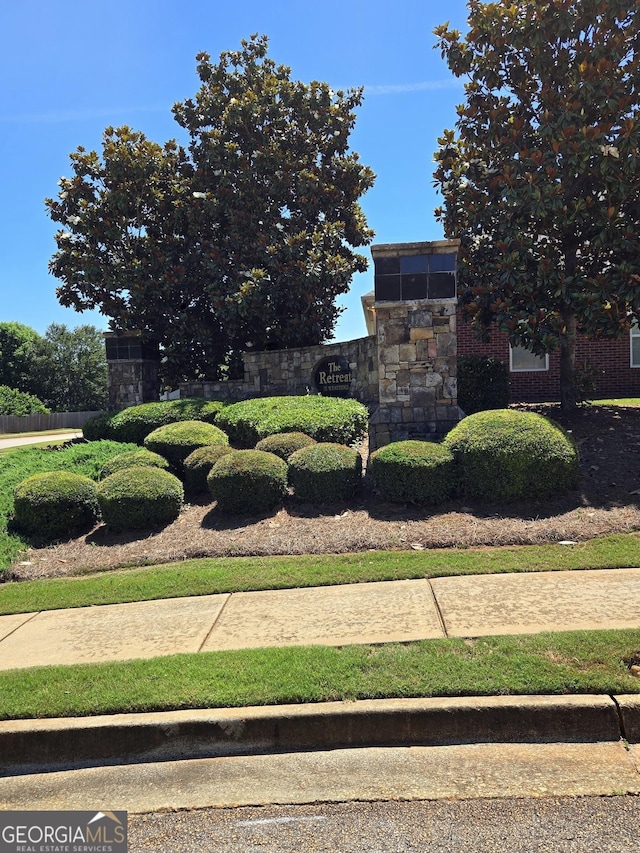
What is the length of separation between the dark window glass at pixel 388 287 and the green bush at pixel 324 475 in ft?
8.23

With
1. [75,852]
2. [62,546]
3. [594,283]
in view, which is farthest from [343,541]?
[594,283]

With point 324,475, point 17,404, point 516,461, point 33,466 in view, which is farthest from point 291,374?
point 17,404

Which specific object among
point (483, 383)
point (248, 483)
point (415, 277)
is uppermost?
point (415, 277)

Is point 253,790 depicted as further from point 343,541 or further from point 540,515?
point 540,515

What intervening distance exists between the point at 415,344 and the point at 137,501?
4.57m

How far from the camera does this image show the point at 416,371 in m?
9.05

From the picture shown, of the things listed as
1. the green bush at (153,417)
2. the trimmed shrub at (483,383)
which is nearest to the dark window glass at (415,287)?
the trimmed shrub at (483,383)

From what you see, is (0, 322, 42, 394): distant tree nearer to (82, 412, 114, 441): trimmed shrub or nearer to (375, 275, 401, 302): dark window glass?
(82, 412, 114, 441): trimmed shrub

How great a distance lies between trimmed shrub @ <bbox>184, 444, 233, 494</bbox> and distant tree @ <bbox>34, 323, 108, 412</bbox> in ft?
138

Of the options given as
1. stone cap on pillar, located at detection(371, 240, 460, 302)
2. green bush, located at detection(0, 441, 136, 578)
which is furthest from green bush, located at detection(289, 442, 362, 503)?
green bush, located at detection(0, 441, 136, 578)

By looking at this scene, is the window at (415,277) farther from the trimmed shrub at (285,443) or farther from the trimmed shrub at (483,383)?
the trimmed shrub at (483,383)

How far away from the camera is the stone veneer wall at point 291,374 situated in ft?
38.8

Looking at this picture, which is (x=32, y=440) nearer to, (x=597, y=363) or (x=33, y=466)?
(x=33, y=466)

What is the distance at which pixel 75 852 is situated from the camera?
271 centimetres
